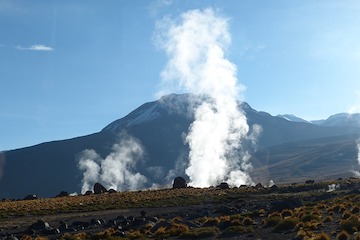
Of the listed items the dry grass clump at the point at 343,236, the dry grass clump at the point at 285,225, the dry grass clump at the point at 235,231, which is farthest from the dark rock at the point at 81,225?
the dry grass clump at the point at 343,236

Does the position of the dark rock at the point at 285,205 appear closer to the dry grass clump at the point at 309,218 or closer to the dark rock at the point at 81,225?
the dry grass clump at the point at 309,218

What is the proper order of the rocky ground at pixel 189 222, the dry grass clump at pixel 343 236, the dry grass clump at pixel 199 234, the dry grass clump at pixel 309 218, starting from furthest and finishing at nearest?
the dry grass clump at pixel 309 218
the dry grass clump at pixel 199 234
the rocky ground at pixel 189 222
the dry grass clump at pixel 343 236

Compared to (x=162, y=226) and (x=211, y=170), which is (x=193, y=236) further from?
(x=211, y=170)

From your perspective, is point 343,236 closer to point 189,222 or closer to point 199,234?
point 199,234

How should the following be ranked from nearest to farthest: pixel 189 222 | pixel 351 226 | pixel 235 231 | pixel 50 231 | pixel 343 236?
pixel 343 236 < pixel 351 226 < pixel 235 231 < pixel 189 222 < pixel 50 231

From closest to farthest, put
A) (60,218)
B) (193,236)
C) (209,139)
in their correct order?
(193,236), (60,218), (209,139)

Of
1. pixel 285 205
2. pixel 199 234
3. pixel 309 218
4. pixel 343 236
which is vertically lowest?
pixel 343 236

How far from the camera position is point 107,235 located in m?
26.4

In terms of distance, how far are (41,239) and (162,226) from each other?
6725mm

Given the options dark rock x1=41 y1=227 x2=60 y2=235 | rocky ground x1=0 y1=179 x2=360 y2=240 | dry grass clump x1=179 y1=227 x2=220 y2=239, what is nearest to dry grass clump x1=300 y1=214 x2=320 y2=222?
rocky ground x1=0 y1=179 x2=360 y2=240

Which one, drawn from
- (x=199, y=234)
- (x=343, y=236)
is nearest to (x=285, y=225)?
(x=199, y=234)

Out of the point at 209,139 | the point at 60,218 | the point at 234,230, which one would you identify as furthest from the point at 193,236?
the point at 209,139

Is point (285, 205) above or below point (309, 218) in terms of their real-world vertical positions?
above

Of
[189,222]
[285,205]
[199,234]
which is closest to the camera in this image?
[199,234]
